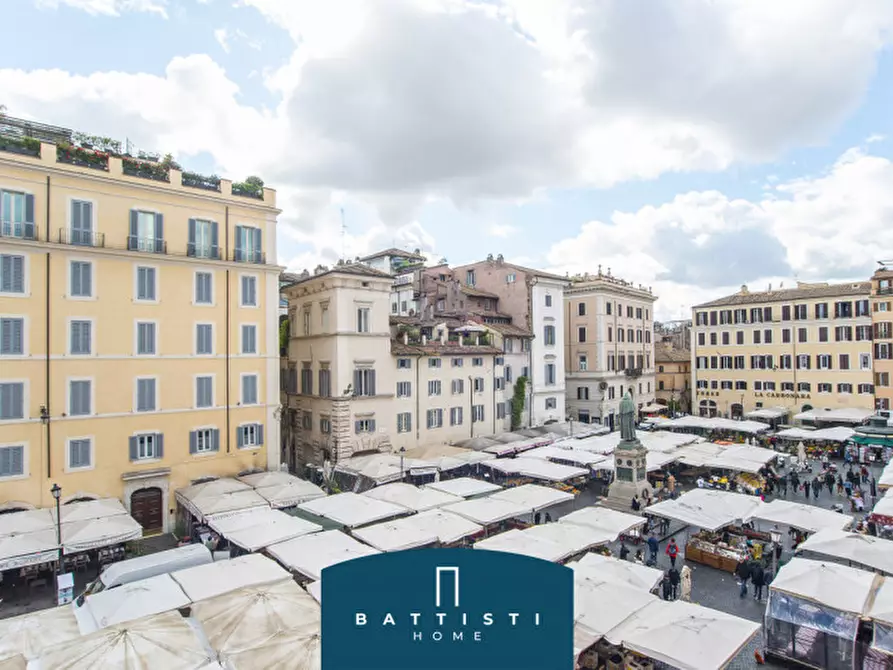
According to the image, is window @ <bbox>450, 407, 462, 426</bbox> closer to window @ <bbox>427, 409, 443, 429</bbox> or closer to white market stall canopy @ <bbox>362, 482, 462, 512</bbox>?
window @ <bbox>427, 409, 443, 429</bbox>

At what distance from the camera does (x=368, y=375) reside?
1283 inches

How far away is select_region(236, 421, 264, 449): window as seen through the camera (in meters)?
27.2

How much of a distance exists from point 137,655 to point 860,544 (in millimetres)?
18253

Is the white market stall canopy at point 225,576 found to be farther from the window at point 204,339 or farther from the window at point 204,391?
the window at point 204,339

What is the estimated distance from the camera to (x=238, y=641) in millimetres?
11195

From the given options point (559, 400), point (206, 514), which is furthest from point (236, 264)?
point (559, 400)

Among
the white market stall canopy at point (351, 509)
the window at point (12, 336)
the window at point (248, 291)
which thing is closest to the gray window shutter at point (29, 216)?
the window at point (12, 336)

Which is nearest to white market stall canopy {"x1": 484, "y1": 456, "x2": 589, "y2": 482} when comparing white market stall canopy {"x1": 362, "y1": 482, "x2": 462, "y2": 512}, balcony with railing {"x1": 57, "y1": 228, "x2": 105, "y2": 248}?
white market stall canopy {"x1": 362, "y1": 482, "x2": 462, "y2": 512}

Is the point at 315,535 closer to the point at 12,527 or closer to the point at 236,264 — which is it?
the point at 12,527

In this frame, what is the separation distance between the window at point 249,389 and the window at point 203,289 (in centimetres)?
400

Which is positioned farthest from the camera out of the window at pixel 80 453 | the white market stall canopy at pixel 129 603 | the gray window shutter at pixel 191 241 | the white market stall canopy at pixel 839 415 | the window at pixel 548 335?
the window at pixel 548 335

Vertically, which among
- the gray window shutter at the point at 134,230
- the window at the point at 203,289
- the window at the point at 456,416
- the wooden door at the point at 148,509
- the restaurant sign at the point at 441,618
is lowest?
the wooden door at the point at 148,509

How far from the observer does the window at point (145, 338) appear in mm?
24516

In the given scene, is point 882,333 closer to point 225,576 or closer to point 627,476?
point 627,476
